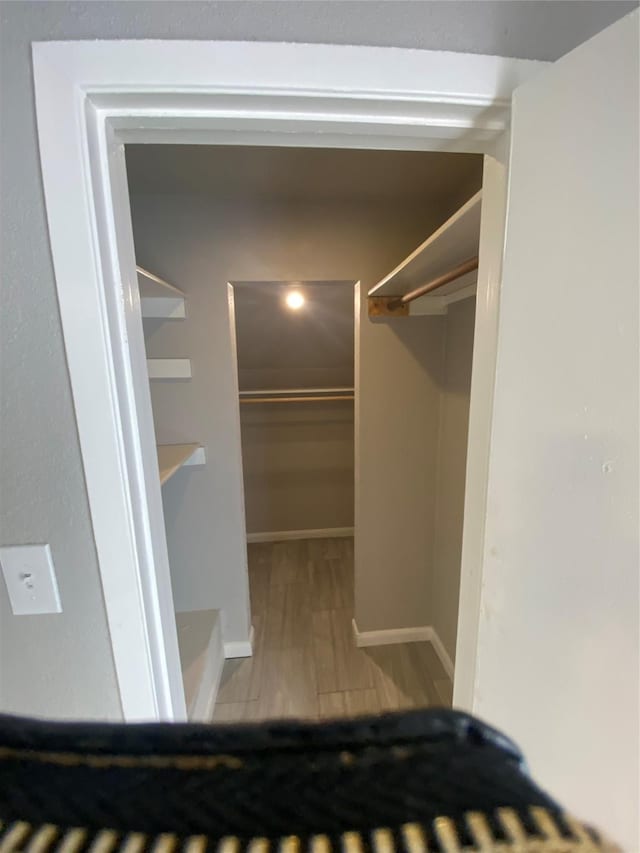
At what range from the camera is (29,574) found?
0.58 m

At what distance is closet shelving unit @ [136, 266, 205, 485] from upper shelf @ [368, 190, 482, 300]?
921 mm

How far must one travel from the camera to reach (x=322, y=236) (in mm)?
1632

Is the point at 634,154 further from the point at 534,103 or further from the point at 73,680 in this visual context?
the point at 73,680

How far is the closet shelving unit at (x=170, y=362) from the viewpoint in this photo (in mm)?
1508

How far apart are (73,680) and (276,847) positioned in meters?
0.64

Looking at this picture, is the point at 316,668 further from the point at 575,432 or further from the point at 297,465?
the point at 575,432

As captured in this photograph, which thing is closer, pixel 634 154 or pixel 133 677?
pixel 634 154

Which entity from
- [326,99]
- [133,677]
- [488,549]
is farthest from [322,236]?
[133,677]

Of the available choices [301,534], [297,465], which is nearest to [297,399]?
[297,465]

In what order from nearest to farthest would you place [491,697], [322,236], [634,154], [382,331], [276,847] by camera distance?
[276,847], [634,154], [491,697], [322,236], [382,331]

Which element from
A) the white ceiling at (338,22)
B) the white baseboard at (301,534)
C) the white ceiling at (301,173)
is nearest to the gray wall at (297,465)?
the white baseboard at (301,534)

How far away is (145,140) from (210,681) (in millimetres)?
1993

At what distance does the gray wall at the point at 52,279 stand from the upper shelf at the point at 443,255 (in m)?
0.26

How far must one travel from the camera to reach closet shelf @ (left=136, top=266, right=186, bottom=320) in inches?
57.6
